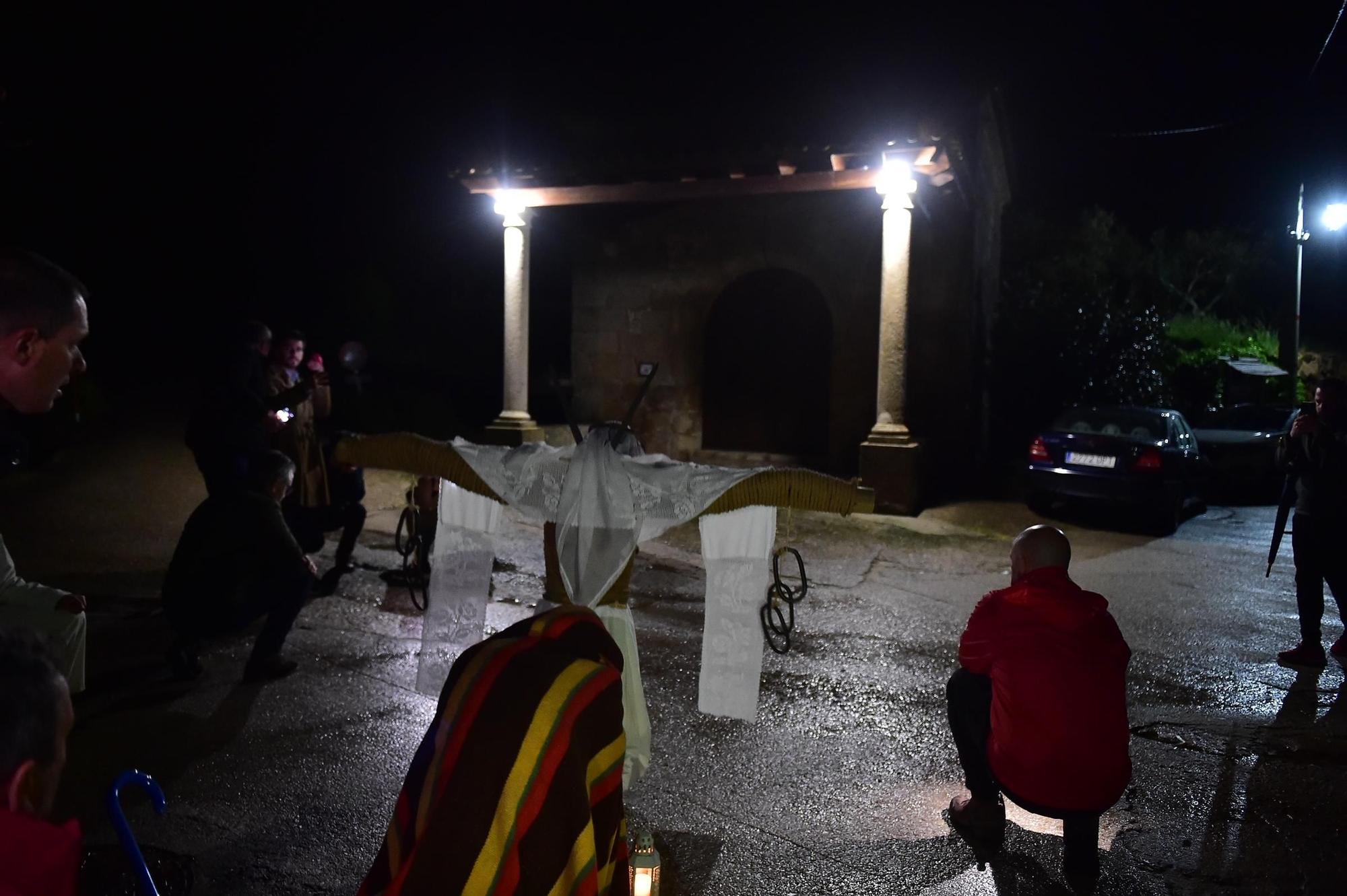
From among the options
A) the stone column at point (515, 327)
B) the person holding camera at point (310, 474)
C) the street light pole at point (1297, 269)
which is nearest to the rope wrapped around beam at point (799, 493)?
the person holding camera at point (310, 474)

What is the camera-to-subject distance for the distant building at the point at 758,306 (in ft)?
39.5

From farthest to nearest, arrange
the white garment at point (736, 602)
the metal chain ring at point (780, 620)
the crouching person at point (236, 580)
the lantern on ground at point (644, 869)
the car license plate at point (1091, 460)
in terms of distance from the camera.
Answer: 1. the car license plate at point (1091, 460)
2. the metal chain ring at point (780, 620)
3. the crouching person at point (236, 580)
4. the white garment at point (736, 602)
5. the lantern on ground at point (644, 869)

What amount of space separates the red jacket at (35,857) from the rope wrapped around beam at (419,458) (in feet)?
6.68

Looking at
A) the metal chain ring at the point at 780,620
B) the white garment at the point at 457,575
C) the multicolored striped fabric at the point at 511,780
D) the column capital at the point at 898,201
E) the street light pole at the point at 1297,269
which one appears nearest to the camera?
the multicolored striped fabric at the point at 511,780

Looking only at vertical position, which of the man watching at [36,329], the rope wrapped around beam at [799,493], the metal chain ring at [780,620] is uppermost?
the man watching at [36,329]

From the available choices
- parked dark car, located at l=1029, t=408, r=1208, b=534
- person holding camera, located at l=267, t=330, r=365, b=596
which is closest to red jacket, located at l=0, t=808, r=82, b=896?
person holding camera, located at l=267, t=330, r=365, b=596

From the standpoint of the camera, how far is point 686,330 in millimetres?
13305

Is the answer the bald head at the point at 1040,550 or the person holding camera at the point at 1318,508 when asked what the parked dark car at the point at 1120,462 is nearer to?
the person holding camera at the point at 1318,508

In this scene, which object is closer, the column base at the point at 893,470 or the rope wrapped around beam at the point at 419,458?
the rope wrapped around beam at the point at 419,458

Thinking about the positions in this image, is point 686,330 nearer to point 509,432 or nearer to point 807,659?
point 509,432

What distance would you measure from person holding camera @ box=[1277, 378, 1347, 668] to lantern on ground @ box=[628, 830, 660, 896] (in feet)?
15.9

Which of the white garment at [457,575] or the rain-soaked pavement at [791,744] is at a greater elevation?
the white garment at [457,575]

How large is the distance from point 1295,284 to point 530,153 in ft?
59.4

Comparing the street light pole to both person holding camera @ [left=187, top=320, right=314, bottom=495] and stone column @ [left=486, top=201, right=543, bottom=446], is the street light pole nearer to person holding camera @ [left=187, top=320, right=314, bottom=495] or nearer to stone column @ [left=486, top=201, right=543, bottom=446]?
stone column @ [left=486, top=201, right=543, bottom=446]
